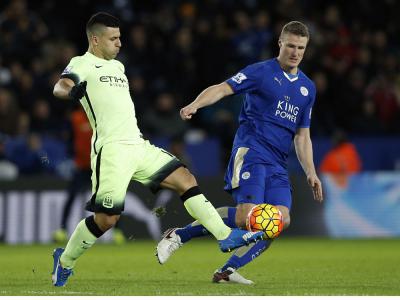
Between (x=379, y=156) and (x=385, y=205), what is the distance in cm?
134

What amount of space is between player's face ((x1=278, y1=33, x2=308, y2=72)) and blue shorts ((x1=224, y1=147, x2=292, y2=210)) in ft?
2.66

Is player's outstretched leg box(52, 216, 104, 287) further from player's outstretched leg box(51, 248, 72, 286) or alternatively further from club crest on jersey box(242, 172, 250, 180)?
club crest on jersey box(242, 172, 250, 180)

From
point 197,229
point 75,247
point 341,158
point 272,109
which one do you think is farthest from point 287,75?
point 341,158

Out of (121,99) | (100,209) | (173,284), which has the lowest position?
(173,284)

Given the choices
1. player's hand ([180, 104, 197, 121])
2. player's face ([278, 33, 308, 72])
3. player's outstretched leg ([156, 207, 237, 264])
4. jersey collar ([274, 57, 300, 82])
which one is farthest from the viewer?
jersey collar ([274, 57, 300, 82])

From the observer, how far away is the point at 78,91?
8383 millimetres

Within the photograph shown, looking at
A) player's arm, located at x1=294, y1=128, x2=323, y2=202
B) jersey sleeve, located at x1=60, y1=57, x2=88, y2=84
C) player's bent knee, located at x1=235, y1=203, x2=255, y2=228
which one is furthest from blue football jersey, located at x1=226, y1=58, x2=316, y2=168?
jersey sleeve, located at x1=60, y1=57, x2=88, y2=84

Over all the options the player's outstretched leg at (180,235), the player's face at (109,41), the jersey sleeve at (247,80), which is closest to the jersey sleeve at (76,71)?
the player's face at (109,41)

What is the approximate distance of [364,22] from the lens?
67.8 feet

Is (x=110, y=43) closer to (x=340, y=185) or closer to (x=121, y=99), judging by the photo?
(x=121, y=99)

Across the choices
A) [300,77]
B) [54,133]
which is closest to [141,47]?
[54,133]

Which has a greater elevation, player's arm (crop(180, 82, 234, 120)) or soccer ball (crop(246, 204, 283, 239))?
player's arm (crop(180, 82, 234, 120))

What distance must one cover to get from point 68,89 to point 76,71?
0.24m

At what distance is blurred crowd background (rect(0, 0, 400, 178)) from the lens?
57.2 ft
